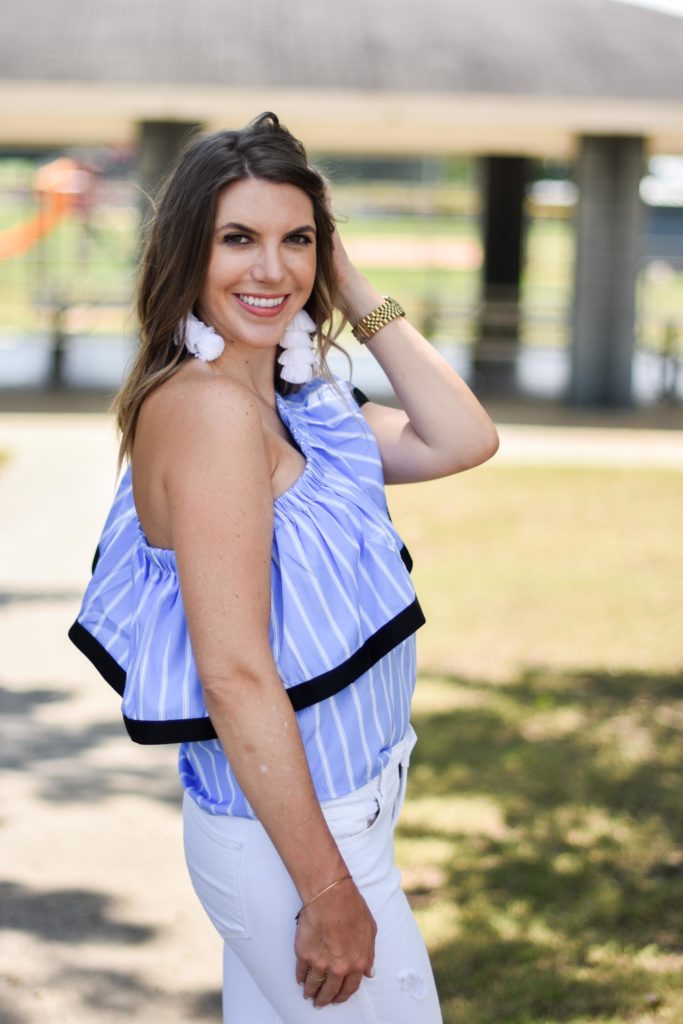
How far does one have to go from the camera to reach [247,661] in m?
1.86

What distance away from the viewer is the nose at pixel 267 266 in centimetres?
205

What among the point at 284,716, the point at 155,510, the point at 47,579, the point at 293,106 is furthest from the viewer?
the point at 293,106

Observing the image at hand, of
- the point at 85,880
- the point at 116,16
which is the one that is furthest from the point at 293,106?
the point at 85,880

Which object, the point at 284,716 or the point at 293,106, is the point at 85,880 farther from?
the point at 293,106

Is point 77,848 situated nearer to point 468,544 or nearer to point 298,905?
point 298,905

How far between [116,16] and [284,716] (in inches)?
591

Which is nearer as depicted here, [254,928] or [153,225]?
[254,928]

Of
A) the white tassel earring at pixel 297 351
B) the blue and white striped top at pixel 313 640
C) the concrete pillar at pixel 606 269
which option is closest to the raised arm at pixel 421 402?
the white tassel earring at pixel 297 351

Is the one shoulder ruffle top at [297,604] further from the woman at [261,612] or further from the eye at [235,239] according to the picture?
the eye at [235,239]

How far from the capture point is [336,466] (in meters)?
2.17

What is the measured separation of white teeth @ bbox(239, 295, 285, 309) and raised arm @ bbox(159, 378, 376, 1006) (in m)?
0.26

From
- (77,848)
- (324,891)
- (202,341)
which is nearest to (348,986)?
(324,891)

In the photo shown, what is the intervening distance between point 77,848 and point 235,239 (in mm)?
2675

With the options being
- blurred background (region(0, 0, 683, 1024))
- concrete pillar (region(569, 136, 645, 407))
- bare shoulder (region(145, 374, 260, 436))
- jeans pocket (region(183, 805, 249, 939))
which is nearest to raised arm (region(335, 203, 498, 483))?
blurred background (region(0, 0, 683, 1024))
